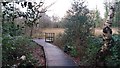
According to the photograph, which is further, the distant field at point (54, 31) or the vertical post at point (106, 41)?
the distant field at point (54, 31)

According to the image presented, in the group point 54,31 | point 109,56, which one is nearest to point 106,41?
point 109,56

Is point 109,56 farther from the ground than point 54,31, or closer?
closer

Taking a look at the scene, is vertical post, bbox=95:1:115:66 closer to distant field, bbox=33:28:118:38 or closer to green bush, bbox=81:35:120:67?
green bush, bbox=81:35:120:67

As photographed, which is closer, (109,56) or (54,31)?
(109,56)

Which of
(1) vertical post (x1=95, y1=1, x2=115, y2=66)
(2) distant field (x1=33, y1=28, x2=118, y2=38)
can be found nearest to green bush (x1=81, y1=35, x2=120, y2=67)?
(1) vertical post (x1=95, y1=1, x2=115, y2=66)

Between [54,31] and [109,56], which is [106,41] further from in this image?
[54,31]

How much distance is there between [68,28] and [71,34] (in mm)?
184

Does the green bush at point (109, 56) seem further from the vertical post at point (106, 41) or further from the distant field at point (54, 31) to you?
the distant field at point (54, 31)

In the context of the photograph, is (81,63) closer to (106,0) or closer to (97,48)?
(97,48)

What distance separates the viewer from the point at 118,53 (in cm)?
323

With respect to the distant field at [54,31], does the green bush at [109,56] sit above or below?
below

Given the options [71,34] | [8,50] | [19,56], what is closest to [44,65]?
[19,56]

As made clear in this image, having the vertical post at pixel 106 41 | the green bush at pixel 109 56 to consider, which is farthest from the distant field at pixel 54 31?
the vertical post at pixel 106 41

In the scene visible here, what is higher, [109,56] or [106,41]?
[106,41]
